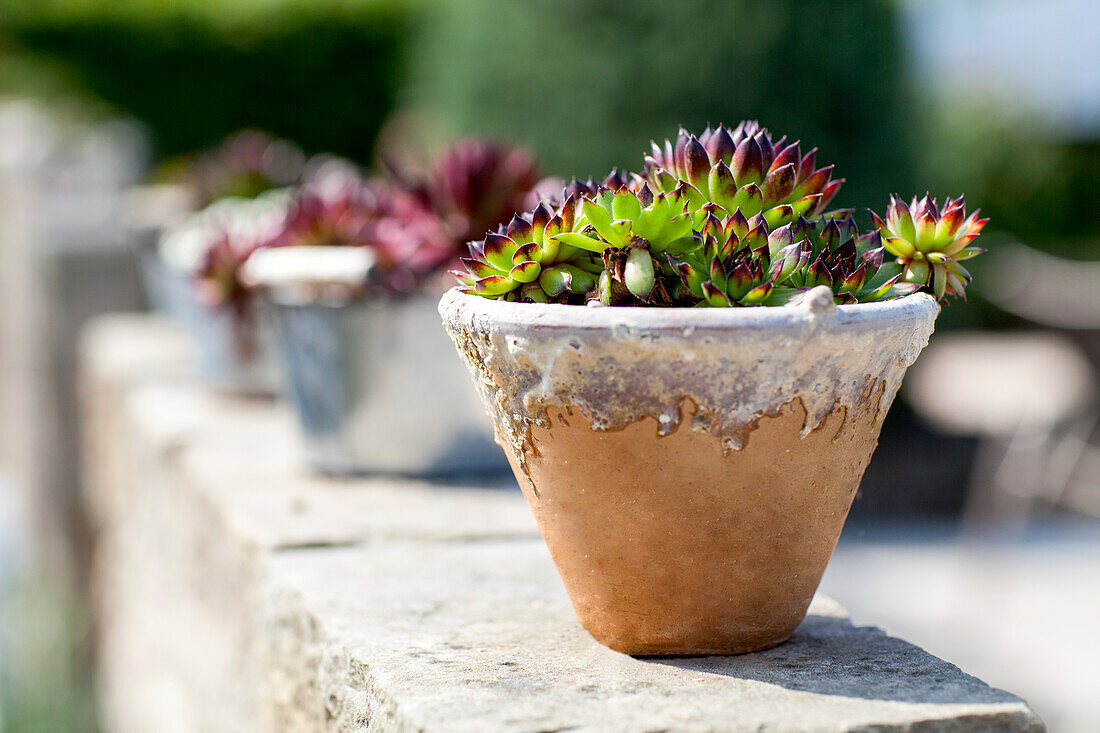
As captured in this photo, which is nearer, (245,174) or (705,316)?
(705,316)

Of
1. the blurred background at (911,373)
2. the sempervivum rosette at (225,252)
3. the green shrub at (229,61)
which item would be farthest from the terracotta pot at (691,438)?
the green shrub at (229,61)

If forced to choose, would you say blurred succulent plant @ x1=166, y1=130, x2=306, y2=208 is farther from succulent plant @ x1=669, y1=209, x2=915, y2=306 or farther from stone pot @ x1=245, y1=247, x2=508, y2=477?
succulent plant @ x1=669, y1=209, x2=915, y2=306

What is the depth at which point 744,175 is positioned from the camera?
994 millimetres

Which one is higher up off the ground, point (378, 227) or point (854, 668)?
point (378, 227)

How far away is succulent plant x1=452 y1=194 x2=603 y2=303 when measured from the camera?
99 cm

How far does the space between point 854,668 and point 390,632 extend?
0.48m

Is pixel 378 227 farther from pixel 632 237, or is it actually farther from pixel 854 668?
pixel 854 668

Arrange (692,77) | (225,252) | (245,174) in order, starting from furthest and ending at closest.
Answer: (692,77)
(245,174)
(225,252)

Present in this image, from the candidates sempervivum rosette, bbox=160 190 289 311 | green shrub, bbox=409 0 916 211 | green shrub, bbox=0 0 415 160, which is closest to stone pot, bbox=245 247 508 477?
sempervivum rosette, bbox=160 190 289 311

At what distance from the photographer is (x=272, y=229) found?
7.82ft

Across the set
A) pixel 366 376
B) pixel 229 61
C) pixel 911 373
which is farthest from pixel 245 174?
pixel 229 61

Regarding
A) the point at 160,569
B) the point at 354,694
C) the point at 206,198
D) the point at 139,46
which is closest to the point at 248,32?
the point at 139,46

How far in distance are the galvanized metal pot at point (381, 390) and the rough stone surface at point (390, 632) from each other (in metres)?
0.06

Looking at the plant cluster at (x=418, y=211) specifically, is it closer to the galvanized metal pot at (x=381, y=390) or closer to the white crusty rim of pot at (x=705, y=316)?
the galvanized metal pot at (x=381, y=390)
